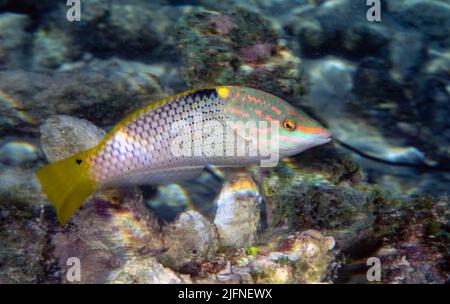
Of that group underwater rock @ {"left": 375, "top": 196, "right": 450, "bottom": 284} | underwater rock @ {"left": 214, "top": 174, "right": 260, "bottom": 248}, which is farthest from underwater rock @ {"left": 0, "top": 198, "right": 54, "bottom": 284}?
underwater rock @ {"left": 375, "top": 196, "right": 450, "bottom": 284}

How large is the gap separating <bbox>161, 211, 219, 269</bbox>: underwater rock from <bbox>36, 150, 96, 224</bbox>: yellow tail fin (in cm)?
72

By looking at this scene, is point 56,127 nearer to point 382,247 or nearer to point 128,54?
point 128,54

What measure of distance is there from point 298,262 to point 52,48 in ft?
12.2

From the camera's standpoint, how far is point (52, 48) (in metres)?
4.01

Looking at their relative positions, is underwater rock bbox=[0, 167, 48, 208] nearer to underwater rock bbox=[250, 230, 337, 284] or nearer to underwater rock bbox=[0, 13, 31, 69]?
underwater rock bbox=[0, 13, 31, 69]

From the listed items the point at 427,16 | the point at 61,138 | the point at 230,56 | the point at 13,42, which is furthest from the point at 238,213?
the point at 427,16

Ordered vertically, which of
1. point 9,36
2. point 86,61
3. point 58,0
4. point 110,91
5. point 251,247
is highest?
point 58,0

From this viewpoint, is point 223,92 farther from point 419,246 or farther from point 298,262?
point 419,246

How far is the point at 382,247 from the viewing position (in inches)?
105

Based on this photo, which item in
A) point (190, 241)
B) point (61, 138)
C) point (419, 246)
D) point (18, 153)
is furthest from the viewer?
point (18, 153)

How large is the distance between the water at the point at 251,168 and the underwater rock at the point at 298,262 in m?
0.01

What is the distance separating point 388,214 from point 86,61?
145 inches

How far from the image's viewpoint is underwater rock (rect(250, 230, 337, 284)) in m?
2.05
